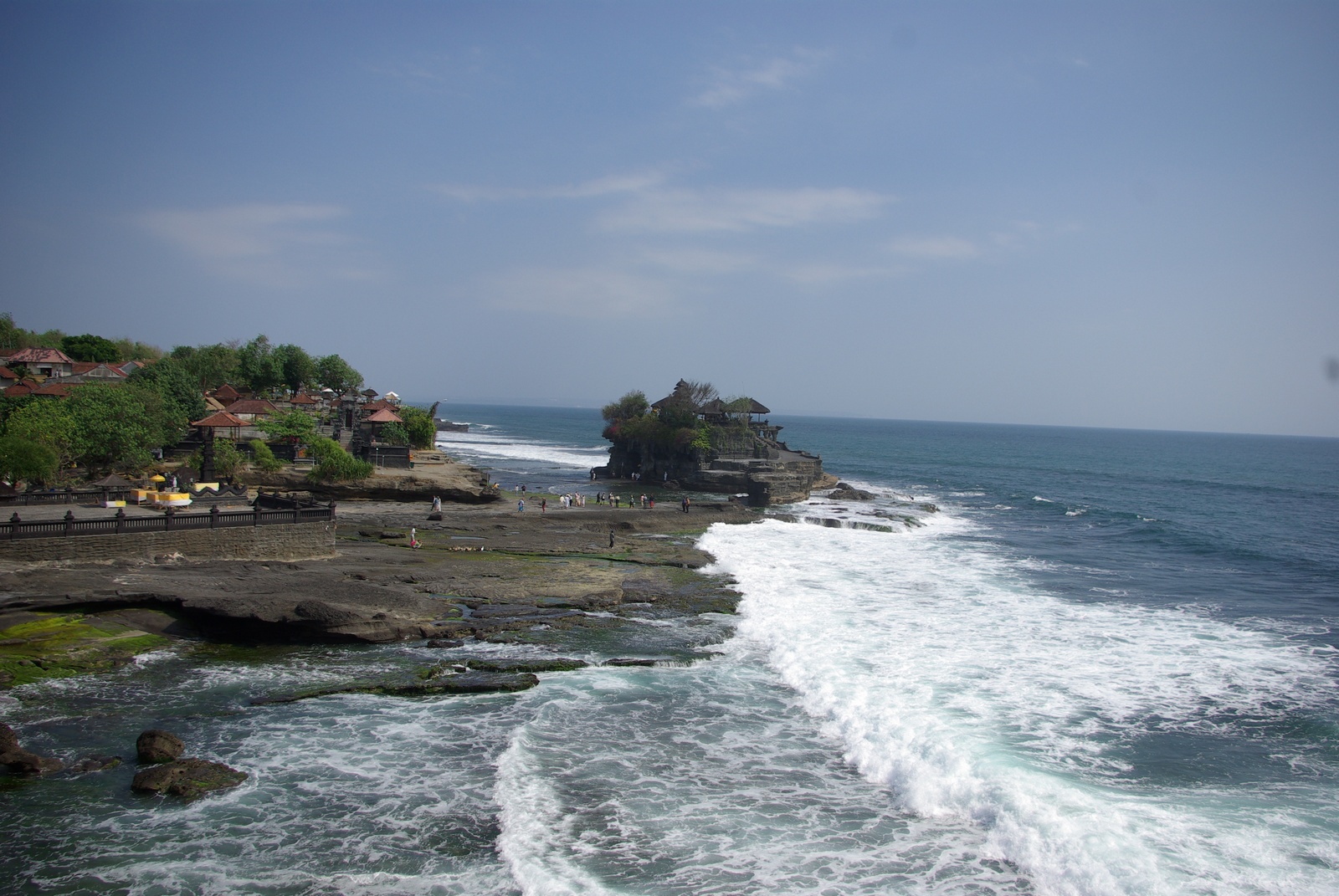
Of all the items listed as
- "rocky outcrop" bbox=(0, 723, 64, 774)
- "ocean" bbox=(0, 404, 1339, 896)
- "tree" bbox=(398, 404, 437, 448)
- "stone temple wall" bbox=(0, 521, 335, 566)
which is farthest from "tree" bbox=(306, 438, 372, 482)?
"rocky outcrop" bbox=(0, 723, 64, 774)

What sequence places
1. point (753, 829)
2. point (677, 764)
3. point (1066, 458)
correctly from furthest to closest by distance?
point (1066, 458)
point (677, 764)
point (753, 829)

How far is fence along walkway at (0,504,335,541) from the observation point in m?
26.7

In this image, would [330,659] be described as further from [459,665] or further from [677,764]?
[677,764]

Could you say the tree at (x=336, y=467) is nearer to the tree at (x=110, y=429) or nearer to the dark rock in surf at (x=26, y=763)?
the tree at (x=110, y=429)

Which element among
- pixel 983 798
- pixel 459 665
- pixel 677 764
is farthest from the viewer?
pixel 459 665

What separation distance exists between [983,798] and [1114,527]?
48369 mm

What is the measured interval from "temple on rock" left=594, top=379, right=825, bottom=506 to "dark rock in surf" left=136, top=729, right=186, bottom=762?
49426 millimetres

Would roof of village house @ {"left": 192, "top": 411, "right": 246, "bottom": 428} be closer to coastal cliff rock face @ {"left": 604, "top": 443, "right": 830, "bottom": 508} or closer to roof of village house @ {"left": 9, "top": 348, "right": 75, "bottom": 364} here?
coastal cliff rock face @ {"left": 604, "top": 443, "right": 830, "bottom": 508}

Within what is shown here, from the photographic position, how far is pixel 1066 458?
144875 millimetres

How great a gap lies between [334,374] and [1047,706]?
316 feet

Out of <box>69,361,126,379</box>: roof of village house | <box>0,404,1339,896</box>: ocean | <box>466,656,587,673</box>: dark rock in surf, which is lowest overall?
<box>0,404,1339,896</box>: ocean

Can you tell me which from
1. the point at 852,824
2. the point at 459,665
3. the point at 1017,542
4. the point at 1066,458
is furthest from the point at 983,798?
the point at 1066,458

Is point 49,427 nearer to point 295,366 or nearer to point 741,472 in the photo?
point 741,472

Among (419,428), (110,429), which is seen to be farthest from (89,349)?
(110,429)
